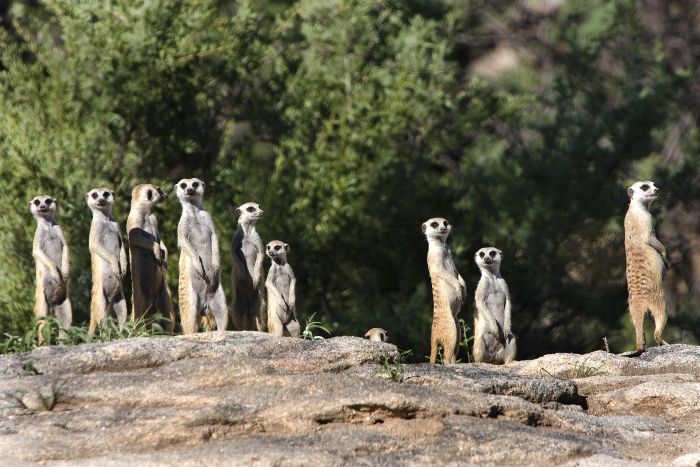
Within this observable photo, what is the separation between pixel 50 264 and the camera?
9.94 meters

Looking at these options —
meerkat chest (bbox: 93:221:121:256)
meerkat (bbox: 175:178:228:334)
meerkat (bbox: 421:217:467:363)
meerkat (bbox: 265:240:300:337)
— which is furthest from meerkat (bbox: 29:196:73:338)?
meerkat (bbox: 421:217:467:363)

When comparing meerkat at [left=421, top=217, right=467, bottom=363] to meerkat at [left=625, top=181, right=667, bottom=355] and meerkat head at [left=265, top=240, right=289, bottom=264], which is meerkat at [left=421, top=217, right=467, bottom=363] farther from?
meerkat at [left=625, top=181, right=667, bottom=355]

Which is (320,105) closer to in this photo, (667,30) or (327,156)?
(327,156)

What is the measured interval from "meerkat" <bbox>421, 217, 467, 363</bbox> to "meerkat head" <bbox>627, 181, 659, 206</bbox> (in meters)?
1.44

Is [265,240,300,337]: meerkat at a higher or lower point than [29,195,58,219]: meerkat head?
lower

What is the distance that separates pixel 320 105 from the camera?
1772cm

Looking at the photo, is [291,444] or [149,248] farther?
[149,248]

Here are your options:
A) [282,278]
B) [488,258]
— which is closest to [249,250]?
[282,278]

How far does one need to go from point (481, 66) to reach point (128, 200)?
11.5 metres

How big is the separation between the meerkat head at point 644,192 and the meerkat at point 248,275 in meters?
2.84

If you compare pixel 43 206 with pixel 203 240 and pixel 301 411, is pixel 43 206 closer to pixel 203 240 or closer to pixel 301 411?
pixel 203 240

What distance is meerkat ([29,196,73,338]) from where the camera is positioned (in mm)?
9922

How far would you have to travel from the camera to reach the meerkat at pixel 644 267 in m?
10.4

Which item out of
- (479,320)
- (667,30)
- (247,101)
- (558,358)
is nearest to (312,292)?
(247,101)
